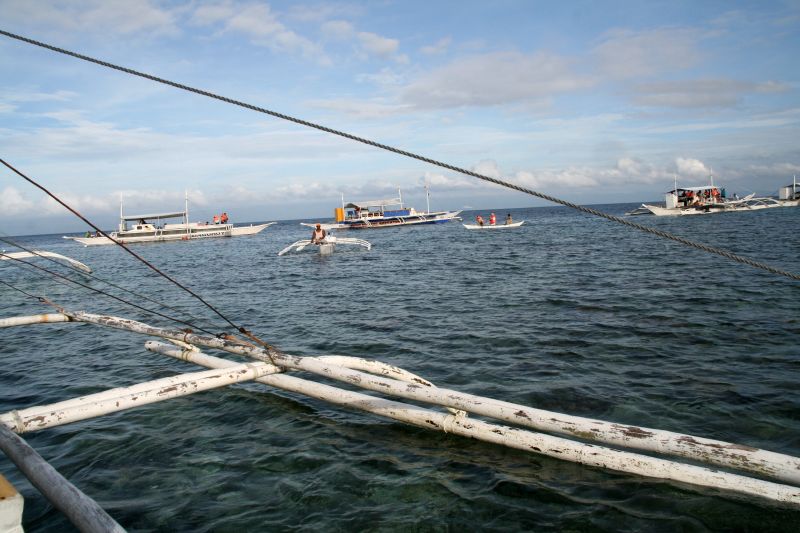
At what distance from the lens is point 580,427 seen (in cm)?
489

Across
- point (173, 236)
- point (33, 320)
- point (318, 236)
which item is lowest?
point (33, 320)

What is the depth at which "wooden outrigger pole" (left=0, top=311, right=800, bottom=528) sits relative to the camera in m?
4.12

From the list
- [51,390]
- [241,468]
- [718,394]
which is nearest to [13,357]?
[51,390]

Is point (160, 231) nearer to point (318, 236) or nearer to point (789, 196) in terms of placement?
point (318, 236)

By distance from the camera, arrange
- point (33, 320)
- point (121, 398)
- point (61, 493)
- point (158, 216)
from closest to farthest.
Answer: point (61, 493)
point (121, 398)
point (33, 320)
point (158, 216)

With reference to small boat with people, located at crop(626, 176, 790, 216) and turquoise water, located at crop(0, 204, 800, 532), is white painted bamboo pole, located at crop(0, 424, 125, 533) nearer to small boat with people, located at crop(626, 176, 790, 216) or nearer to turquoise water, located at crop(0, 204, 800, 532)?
turquoise water, located at crop(0, 204, 800, 532)

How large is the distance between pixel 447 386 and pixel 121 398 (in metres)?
4.54

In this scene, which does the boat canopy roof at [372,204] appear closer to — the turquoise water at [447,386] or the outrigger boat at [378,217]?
the outrigger boat at [378,217]

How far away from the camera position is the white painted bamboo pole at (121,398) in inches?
196

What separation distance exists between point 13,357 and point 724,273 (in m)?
21.2

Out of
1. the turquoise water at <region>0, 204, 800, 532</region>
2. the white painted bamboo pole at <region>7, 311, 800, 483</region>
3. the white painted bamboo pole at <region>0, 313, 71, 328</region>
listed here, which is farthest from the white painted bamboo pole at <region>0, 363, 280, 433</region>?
the white painted bamboo pole at <region>0, 313, 71, 328</region>

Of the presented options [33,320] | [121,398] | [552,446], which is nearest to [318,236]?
[33,320]

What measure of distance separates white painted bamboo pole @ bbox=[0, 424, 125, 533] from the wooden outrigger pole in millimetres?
778

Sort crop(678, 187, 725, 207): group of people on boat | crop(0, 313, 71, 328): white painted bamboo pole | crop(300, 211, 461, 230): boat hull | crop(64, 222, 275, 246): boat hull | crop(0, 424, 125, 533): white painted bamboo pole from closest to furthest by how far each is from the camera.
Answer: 1. crop(0, 424, 125, 533): white painted bamboo pole
2. crop(0, 313, 71, 328): white painted bamboo pole
3. crop(64, 222, 275, 246): boat hull
4. crop(678, 187, 725, 207): group of people on boat
5. crop(300, 211, 461, 230): boat hull
